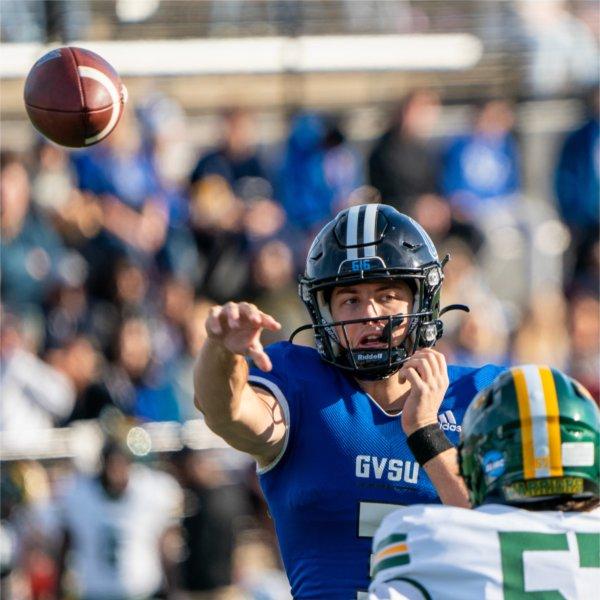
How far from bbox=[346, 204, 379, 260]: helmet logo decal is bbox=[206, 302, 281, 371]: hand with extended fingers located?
2.29ft

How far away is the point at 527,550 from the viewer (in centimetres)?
312

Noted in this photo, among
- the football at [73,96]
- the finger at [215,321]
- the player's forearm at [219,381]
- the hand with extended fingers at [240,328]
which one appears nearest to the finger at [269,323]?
the hand with extended fingers at [240,328]

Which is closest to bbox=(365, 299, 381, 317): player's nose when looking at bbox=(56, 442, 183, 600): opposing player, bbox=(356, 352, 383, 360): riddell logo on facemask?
bbox=(356, 352, 383, 360): riddell logo on facemask

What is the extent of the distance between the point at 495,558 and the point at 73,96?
2.89 meters

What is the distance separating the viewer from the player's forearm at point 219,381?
407 cm

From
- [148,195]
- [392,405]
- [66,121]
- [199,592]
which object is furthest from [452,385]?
[148,195]

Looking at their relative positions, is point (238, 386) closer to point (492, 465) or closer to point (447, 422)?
point (447, 422)

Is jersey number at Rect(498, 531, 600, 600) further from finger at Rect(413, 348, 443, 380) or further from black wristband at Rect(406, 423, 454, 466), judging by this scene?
finger at Rect(413, 348, 443, 380)

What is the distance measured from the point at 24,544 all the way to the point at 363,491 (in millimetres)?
5380

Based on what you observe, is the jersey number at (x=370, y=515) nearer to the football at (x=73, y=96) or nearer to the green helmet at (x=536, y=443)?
the green helmet at (x=536, y=443)

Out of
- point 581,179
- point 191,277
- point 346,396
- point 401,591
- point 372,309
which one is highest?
point 581,179

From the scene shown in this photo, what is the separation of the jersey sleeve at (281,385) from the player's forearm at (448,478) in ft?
2.01

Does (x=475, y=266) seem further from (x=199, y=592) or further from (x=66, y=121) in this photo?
(x=66, y=121)

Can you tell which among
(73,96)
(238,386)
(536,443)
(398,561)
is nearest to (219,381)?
(238,386)
